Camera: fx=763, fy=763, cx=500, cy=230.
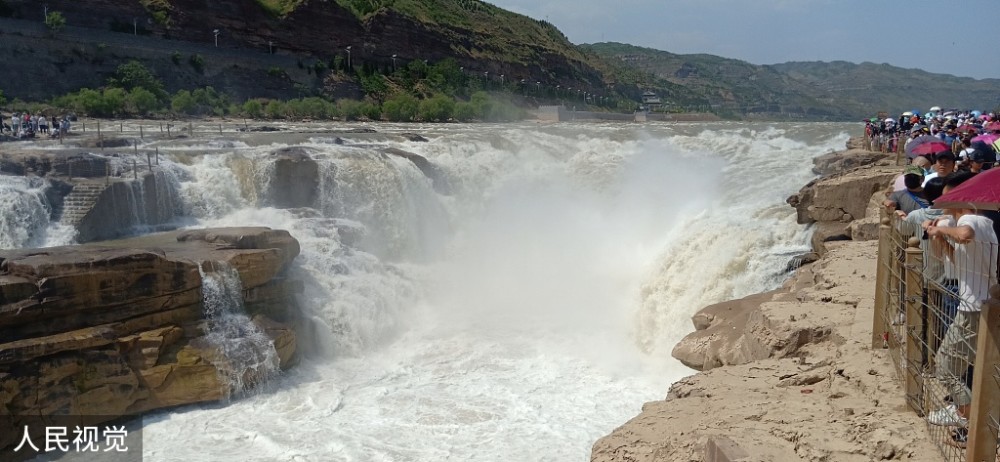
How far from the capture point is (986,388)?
3.09 m

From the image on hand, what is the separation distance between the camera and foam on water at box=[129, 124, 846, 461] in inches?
373

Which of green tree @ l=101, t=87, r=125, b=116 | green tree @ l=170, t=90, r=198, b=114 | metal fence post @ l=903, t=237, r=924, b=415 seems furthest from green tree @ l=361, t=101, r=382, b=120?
metal fence post @ l=903, t=237, r=924, b=415

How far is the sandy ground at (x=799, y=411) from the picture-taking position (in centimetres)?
399

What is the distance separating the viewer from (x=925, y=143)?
682 centimetres

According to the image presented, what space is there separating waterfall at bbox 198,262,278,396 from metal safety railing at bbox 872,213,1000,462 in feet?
27.9

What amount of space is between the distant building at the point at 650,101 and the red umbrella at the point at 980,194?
268 feet

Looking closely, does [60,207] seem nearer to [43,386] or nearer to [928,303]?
[43,386]

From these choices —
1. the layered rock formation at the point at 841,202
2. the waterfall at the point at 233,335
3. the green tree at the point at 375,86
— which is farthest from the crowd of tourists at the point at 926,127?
the green tree at the point at 375,86

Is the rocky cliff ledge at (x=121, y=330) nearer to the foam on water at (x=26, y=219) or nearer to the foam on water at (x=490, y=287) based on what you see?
the foam on water at (x=490, y=287)

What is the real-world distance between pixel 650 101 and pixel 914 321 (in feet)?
286

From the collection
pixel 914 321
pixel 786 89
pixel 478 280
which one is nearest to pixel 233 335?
pixel 478 280

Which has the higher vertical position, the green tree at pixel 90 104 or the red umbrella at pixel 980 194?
the green tree at pixel 90 104

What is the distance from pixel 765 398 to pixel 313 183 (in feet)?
42.7

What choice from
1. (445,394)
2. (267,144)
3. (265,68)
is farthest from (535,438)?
(265,68)
